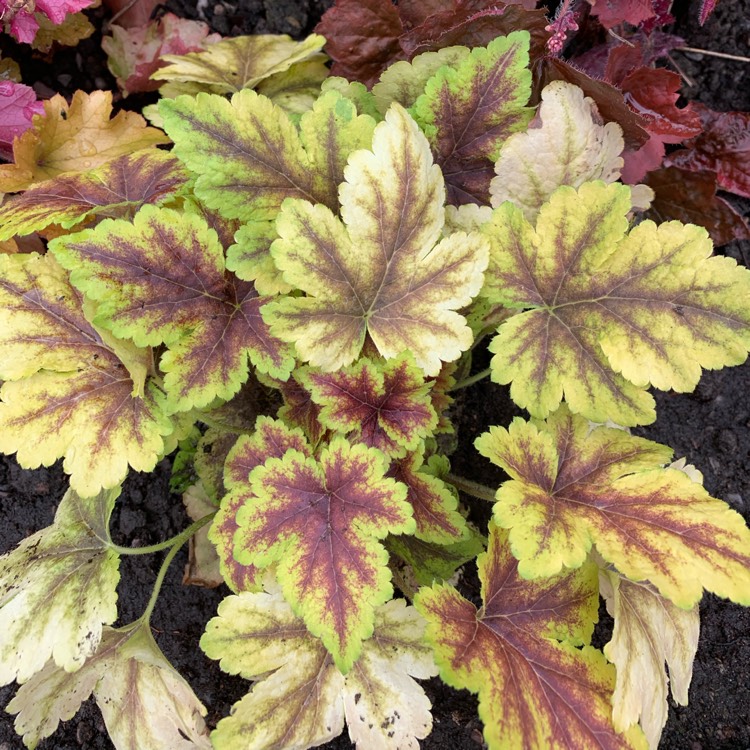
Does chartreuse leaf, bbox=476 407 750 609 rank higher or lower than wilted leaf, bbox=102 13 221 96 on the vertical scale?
lower

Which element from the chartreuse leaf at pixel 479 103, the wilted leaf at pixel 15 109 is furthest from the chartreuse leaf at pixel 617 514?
the wilted leaf at pixel 15 109

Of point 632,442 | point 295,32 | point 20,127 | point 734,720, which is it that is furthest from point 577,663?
point 295,32

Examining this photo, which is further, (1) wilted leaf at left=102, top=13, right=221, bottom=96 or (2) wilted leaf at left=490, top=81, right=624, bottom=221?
(1) wilted leaf at left=102, top=13, right=221, bottom=96

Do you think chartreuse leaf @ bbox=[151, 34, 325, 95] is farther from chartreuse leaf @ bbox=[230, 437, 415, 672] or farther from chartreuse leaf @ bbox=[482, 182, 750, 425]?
chartreuse leaf @ bbox=[230, 437, 415, 672]

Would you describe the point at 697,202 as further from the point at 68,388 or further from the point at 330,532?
the point at 68,388

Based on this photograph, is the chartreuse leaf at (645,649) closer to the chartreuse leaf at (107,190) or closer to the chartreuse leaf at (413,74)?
the chartreuse leaf at (413,74)

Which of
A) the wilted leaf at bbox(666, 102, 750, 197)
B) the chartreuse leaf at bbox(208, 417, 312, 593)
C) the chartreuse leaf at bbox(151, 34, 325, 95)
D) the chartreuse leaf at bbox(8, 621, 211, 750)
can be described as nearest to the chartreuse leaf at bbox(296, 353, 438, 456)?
the chartreuse leaf at bbox(208, 417, 312, 593)
